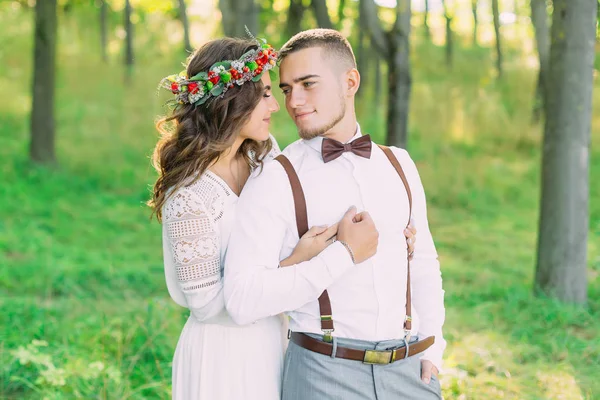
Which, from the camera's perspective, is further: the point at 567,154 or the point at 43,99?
the point at 43,99

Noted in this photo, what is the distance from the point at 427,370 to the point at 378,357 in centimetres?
34

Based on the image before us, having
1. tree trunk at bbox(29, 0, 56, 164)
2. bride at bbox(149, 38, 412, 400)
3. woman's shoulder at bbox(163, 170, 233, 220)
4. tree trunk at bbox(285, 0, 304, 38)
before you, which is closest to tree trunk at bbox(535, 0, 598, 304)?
bride at bbox(149, 38, 412, 400)

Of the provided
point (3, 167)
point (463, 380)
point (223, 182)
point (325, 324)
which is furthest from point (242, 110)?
point (3, 167)

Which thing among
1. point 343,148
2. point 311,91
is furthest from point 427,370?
point 311,91

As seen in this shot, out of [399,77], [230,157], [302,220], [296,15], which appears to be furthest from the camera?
[296,15]

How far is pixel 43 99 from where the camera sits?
1173cm

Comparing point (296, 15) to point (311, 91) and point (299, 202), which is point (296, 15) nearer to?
point (311, 91)

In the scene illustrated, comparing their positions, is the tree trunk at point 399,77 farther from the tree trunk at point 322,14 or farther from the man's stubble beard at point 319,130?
the man's stubble beard at point 319,130

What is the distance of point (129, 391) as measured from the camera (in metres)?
4.10

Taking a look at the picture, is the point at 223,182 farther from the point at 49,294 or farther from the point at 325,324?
the point at 49,294

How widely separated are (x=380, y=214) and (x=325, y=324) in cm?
43

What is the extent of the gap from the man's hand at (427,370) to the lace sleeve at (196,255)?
2.56 ft

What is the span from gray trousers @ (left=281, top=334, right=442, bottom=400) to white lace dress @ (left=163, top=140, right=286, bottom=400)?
136mm

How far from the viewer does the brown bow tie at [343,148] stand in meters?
2.49
